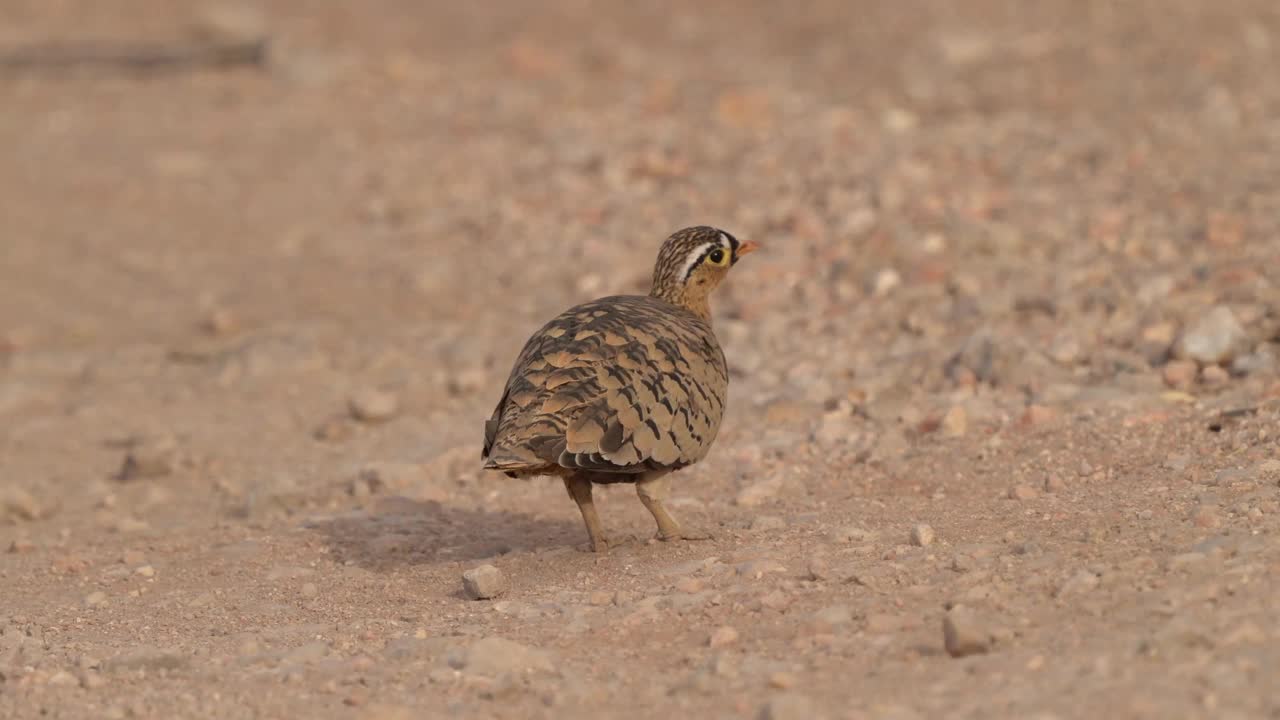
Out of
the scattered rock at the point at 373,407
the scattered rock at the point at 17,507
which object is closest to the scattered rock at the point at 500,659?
the scattered rock at the point at 17,507

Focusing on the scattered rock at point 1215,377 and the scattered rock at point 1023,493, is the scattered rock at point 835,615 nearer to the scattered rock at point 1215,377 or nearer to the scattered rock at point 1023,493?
the scattered rock at point 1023,493

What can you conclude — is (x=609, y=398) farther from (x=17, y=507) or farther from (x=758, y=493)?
(x=17, y=507)

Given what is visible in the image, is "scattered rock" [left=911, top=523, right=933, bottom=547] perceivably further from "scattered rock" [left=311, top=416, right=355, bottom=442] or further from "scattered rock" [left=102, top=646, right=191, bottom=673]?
"scattered rock" [left=311, top=416, right=355, bottom=442]

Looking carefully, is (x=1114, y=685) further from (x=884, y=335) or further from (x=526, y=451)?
(x=884, y=335)

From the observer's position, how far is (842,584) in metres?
5.79

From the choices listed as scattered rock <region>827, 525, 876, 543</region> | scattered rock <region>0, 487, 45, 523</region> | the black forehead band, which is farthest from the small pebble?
scattered rock <region>0, 487, 45, 523</region>

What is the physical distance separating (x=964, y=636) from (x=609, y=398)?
68.8 inches

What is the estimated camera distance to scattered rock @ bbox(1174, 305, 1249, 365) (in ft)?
27.4

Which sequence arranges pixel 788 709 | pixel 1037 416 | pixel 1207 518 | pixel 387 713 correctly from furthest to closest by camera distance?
1. pixel 1037 416
2. pixel 1207 518
3. pixel 387 713
4. pixel 788 709

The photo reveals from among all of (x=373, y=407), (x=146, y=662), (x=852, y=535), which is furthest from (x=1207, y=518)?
(x=373, y=407)

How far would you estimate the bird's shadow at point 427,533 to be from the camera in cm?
722

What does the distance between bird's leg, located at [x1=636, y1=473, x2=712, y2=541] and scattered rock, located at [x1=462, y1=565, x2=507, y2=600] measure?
703 millimetres

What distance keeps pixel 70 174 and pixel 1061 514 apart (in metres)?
11.2

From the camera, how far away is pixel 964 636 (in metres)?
4.95
